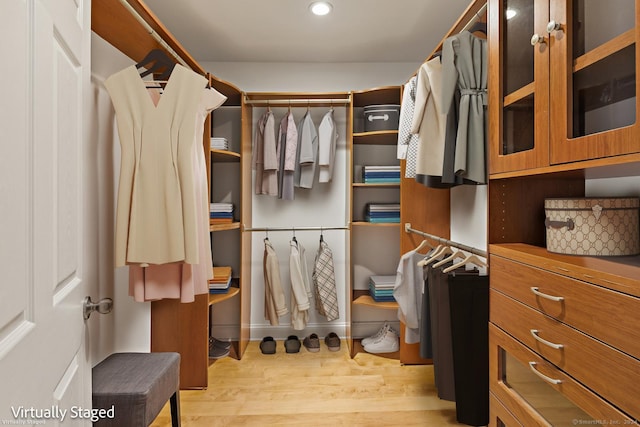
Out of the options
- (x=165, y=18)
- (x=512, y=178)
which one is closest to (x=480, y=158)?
(x=512, y=178)

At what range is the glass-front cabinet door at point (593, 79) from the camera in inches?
30.8

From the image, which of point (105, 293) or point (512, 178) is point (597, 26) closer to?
point (512, 178)

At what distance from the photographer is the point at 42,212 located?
2.39 ft

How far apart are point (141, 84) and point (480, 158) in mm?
1493

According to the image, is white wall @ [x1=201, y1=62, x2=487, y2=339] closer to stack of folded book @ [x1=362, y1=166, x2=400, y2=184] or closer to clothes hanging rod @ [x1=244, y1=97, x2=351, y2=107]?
clothes hanging rod @ [x1=244, y1=97, x2=351, y2=107]

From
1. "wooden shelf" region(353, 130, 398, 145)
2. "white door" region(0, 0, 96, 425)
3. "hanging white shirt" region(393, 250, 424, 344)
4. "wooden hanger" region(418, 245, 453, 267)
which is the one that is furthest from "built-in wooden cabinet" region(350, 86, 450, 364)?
"white door" region(0, 0, 96, 425)

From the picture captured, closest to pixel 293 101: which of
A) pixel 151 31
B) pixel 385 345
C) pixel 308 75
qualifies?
pixel 308 75

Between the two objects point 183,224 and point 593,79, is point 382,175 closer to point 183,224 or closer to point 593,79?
point 183,224

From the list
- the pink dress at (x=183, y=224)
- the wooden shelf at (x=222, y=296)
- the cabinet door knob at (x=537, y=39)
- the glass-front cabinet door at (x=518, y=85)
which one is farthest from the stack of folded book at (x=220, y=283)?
the cabinet door knob at (x=537, y=39)

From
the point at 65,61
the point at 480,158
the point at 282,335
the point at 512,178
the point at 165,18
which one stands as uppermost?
the point at 165,18

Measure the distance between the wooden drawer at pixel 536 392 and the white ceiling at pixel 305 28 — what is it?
6.60 ft

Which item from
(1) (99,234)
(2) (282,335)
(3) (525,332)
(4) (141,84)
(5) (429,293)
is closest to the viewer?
(3) (525,332)

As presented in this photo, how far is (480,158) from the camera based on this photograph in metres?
1.58

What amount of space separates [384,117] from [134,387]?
7.56ft
